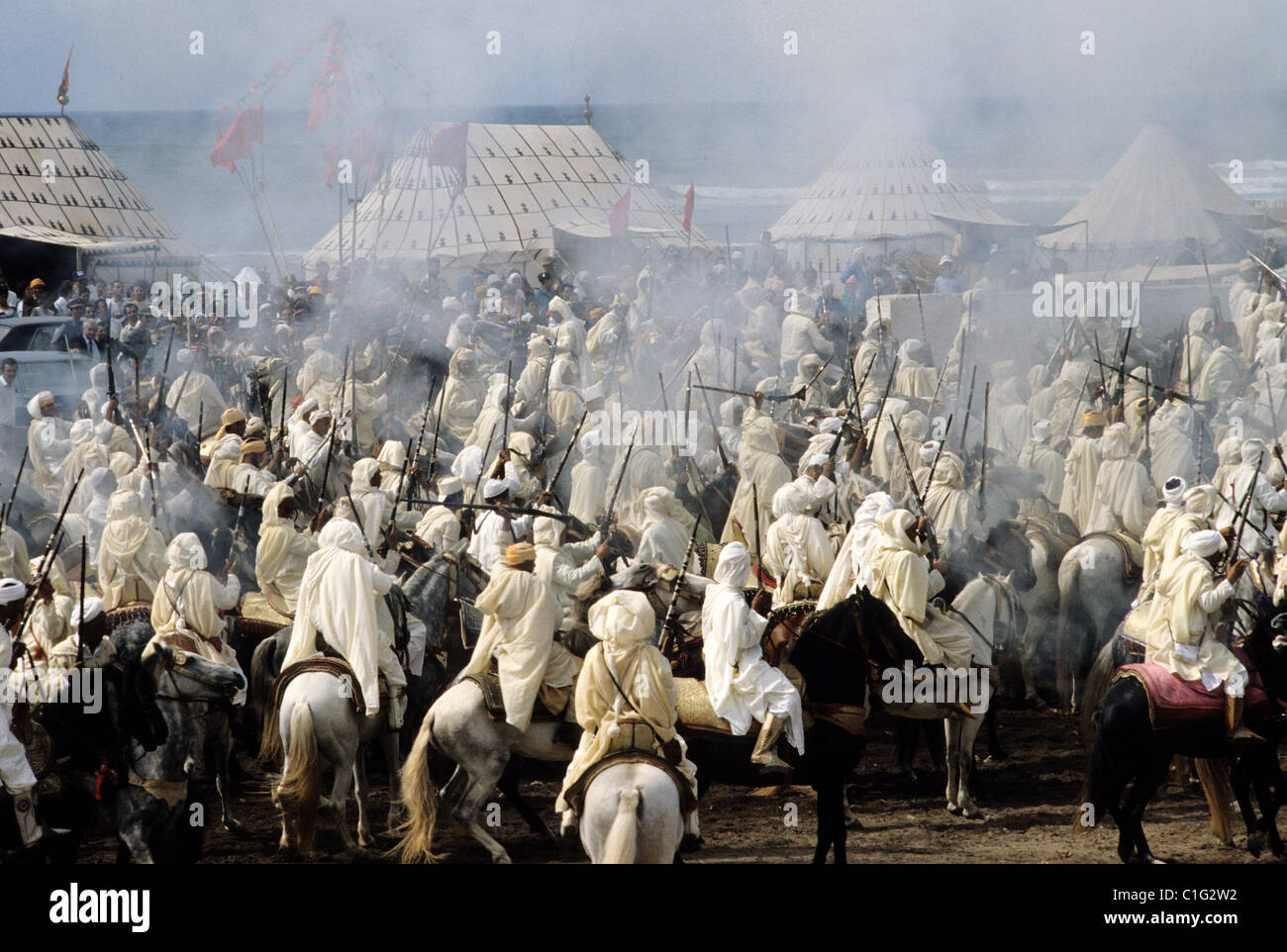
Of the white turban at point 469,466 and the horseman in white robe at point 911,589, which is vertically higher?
the white turban at point 469,466

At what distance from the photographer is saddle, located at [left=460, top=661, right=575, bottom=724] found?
10227mm

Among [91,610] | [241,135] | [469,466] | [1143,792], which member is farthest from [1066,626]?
[241,135]

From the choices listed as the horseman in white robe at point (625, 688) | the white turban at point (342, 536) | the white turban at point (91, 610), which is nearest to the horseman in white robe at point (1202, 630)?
the horseman in white robe at point (625, 688)

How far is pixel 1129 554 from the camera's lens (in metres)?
13.5

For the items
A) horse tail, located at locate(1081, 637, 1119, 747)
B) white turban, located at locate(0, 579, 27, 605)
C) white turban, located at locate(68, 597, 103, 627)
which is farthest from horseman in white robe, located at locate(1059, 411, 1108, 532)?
white turban, located at locate(0, 579, 27, 605)

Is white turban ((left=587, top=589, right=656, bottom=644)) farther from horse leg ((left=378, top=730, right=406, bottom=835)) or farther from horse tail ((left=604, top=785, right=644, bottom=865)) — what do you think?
horse leg ((left=378, top=730, right=406, bottom=835))

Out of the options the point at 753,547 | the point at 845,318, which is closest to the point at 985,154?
the point at 845,318

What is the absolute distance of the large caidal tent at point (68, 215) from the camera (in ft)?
89.4

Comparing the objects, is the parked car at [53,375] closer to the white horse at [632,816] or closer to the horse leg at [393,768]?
the horse leg at [393,768]

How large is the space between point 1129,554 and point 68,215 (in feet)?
69.6

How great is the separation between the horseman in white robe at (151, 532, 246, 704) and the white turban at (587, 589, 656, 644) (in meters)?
2.72

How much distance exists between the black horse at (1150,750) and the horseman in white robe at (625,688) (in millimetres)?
2806

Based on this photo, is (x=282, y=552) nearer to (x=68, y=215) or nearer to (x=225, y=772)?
(x=225, y=772)
